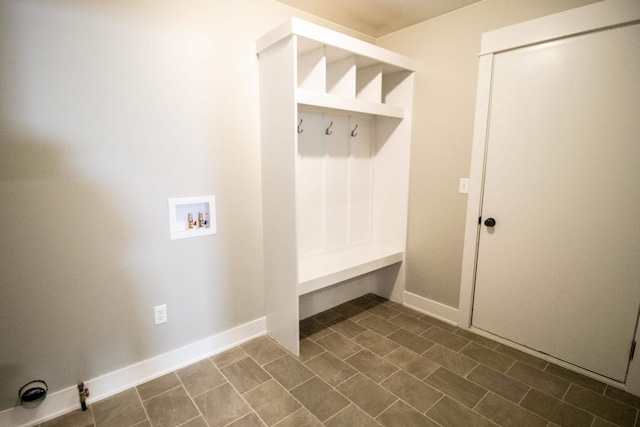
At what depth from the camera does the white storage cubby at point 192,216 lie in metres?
1.97

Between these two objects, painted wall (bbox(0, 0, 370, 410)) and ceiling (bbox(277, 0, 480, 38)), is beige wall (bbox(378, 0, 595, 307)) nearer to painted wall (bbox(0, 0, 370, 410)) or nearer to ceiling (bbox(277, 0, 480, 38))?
ceiling (bbox(277, 0, 480, 38))

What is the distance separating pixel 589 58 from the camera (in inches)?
72.0

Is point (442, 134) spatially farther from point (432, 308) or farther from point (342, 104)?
point (432, 308)

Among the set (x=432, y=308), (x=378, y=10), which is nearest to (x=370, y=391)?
(x=432, y=308)

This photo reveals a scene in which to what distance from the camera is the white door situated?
178 cm

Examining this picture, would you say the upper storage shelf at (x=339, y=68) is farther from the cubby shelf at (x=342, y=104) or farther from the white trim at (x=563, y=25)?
the white trim at (x=563, y=25)

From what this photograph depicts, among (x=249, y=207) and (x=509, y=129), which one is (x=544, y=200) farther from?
(x=249, y=207)

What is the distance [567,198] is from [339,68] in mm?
1853

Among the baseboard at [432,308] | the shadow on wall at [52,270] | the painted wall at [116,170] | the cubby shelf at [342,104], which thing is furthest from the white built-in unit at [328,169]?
the shadow on wall at [52,270]

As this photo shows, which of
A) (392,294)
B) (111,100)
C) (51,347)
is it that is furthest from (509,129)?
(51,347)

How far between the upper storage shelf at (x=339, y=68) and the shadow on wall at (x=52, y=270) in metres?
1.39

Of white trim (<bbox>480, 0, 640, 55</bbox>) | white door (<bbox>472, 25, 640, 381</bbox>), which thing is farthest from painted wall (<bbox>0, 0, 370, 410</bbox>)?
white door (<bbox>472, 25, 640, 381</bbox>)

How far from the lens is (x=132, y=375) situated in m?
1.89

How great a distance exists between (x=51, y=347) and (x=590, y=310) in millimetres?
3188
